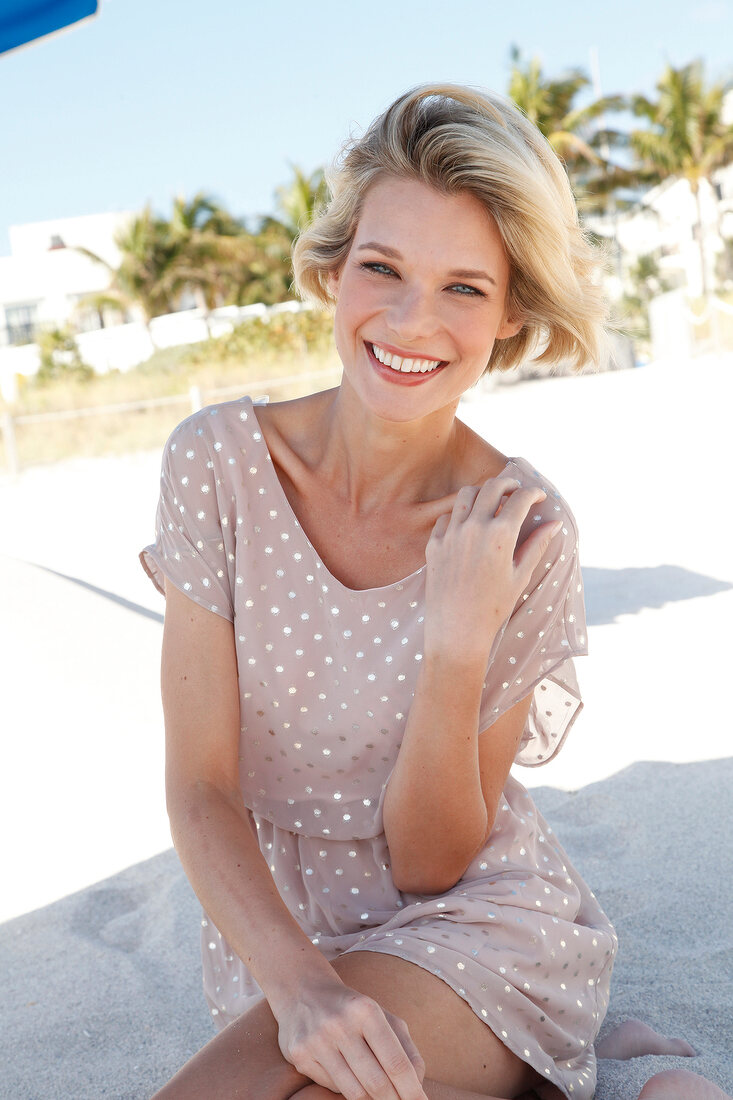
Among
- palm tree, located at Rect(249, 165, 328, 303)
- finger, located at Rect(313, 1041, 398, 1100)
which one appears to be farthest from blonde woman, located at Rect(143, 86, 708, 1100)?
palm tree, located at Rect(249, 165, 328, 303)

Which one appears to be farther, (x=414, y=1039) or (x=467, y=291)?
(x=467, y=291)

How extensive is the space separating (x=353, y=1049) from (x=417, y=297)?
4.01 ft

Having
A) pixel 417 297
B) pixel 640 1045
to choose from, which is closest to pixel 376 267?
pixel 417 297

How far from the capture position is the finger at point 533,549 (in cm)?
187

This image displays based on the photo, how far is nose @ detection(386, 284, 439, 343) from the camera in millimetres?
1916

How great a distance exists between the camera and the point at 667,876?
292 cm

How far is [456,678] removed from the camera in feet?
5.90

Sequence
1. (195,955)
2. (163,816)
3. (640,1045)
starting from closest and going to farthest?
(640,1045) → (195,955) → (163,816)

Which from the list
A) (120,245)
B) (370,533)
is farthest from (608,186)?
(370,533)

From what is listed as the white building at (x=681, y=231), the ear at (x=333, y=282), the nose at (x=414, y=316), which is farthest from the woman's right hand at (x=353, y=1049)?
the white building at (x=681, y=231)

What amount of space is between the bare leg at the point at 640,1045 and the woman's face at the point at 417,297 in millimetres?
1295

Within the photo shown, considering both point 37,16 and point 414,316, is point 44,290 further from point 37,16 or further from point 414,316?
point 414,316

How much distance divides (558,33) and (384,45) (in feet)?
50.8

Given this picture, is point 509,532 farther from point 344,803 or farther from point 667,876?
point 667,876
